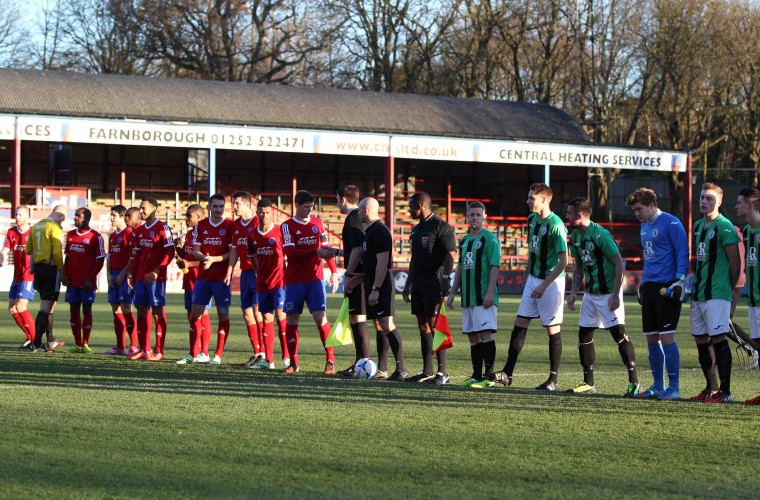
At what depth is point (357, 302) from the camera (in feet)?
38.6

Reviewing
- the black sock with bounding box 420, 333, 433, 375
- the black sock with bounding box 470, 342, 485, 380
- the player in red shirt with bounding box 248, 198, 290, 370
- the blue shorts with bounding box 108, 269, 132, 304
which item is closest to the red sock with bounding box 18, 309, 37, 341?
the blue shorts with bounding box 108, 269, 132, 304

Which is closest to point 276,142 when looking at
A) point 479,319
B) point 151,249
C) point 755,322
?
point 151,249

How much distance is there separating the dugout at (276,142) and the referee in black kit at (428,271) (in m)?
23.5

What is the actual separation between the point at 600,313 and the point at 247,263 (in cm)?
432

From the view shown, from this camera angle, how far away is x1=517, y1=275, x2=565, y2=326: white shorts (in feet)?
35.0

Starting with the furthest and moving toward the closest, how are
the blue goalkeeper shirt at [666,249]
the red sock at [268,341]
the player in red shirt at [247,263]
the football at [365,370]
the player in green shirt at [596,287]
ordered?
the player in red shirt at [247,263] → the red sock at [268,341] → the football at [365,370] → the player in green shirt at [596,287] → the blue goalkeeper shirt at [666,249]

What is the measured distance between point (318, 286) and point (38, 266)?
4.62 m

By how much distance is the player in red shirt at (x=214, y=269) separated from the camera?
12922 millimetres

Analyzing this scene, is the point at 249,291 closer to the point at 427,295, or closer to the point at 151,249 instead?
the point at 151,249

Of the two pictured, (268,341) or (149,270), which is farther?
(149,270)

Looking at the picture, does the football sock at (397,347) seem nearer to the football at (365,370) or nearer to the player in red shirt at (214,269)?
the football at (365,370)

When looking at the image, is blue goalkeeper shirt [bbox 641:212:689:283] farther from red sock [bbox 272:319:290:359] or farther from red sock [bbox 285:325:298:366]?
red sock [bbox 272:319:290:359]

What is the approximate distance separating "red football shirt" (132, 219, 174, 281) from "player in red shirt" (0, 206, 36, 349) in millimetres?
1992

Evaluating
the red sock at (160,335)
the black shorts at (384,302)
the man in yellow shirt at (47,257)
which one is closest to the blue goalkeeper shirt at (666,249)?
the black shorts at (384,302)
